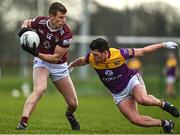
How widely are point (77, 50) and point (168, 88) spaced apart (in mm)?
9135

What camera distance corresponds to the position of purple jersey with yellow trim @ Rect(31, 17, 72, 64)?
12.2 meters

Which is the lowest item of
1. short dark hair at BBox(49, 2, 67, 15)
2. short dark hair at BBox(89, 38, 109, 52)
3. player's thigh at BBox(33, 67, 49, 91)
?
player's thigh at BBox(33, 67, 49, 91)

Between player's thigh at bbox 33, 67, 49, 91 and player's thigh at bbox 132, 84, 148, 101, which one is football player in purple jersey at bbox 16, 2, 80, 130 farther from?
player's thigh at bbox 132, 84, 148, 101

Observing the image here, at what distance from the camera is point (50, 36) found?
12.3 metres

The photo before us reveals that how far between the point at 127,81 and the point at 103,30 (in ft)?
93.6

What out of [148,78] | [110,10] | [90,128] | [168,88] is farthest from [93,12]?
[90,128]

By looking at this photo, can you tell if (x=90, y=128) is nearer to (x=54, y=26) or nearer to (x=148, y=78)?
(x=54, y=26)

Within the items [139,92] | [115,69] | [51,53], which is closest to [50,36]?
[51,53]

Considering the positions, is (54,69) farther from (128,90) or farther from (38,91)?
(128,90)

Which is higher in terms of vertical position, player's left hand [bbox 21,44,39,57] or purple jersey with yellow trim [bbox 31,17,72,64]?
purple jersey with yellow trim [bbox 31,17,72,64]

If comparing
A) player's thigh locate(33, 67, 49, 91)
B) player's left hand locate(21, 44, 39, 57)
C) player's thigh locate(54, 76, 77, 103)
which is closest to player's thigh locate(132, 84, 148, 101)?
player's thigh locate(54, 76, 77, 103)

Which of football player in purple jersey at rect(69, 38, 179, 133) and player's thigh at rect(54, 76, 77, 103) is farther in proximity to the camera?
player's thigh at rect(54, 76, 77, 103)

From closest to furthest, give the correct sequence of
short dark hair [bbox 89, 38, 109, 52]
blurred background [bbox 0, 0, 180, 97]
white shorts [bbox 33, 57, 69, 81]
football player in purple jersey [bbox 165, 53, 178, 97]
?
1. short dark hair [bbox 89, 38, 109, 52]
2. white shorts [bbox 33, 57, 69, 81]
3. football player in purple jersey [bbox 165, 53, 178, 97]
4. blurred background [bbox 0, 0, 180, 97]

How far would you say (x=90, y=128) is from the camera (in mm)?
13305
